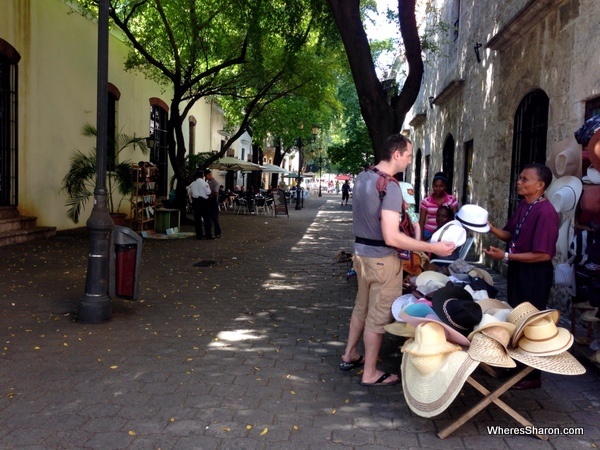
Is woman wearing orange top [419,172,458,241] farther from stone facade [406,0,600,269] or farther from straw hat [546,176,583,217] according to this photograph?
straw hat [546,176,583,217]

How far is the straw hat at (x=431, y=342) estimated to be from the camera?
3311 millimetres

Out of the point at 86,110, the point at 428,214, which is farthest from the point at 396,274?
the point at 86,110

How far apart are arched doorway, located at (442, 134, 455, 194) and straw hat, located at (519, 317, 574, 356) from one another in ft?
35.8

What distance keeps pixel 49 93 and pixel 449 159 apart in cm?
1007

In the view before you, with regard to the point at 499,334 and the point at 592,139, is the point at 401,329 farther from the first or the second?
the point at 592,139

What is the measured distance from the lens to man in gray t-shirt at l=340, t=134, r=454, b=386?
3.82 meters

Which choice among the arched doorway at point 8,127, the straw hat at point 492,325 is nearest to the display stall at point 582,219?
the straw hat at point 492,325

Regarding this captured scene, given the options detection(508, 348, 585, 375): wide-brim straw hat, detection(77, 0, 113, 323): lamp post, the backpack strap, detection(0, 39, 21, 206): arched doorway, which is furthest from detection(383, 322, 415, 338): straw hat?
detection(0, 39, 21, 206): arched doorway

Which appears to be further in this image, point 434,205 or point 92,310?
point 434,205

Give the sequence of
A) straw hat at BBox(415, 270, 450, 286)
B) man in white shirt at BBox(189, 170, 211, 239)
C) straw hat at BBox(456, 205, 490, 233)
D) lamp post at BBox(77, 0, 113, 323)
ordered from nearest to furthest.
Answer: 1. straw hat at BBox(456, 205, 490, 233)
2. straw hat at BBox(415, 270, 450, 286)
3. lamp post at BBox(77, 0, 113, 323)
4. man in white shirt at BBox(189, 170, 211, 239)

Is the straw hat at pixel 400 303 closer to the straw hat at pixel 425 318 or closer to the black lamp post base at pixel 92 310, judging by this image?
the straw hat at pixel 425 318

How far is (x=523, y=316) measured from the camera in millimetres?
3385

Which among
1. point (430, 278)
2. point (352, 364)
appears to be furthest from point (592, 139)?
point (352, 364)

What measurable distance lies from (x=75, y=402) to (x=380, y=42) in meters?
17.6
